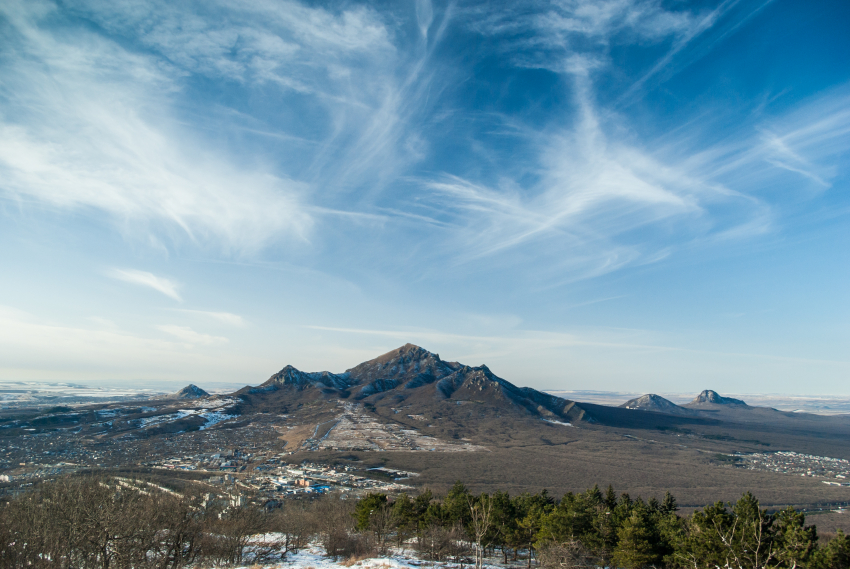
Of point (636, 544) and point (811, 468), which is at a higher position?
point (636, 544)

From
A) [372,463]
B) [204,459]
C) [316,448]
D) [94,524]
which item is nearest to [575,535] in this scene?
[94,524]

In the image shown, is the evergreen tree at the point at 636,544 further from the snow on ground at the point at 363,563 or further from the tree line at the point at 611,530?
the snow on ground at the point at 363,563

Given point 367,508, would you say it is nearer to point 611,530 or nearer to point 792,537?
point 611,530

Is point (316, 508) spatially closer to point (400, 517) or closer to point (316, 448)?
point (400, 517)

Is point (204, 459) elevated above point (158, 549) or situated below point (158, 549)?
below

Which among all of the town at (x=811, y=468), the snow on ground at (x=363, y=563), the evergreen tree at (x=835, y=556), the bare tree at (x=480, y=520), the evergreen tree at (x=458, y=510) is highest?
the evergreen tree at (x=835, y=556)

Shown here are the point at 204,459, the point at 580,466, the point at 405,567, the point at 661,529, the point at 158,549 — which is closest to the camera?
the point at 158,549

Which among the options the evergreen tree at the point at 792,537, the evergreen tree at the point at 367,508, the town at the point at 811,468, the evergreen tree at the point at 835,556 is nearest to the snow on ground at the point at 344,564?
the evergreen tree at the point at 367,508

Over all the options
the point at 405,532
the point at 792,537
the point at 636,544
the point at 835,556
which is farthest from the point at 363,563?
the point at 835,556

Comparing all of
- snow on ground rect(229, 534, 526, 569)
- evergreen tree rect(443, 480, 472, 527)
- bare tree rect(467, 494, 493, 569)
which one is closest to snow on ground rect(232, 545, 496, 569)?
snow on ground rect(229, 534, 526, 569)
